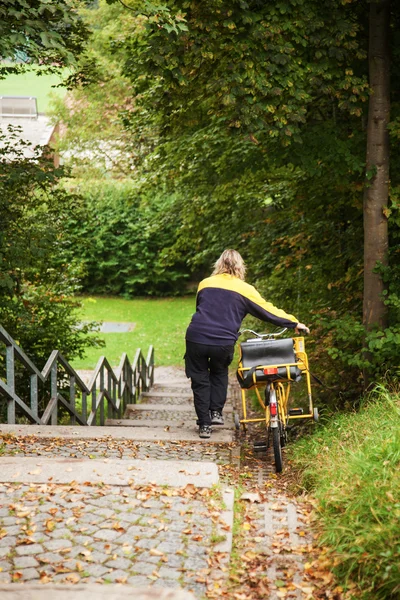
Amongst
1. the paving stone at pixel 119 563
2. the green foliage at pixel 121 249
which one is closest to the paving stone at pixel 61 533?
the paving stone at pixel 119 563

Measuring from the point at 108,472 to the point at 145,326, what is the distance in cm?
1976

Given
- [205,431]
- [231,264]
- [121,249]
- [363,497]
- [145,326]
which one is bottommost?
[145,326]

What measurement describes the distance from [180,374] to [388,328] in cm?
1178

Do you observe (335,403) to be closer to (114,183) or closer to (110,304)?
(110,304)

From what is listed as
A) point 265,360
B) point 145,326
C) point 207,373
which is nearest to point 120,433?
point 207,373

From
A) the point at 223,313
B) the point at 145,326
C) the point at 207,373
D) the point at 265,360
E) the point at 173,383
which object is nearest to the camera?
the point at 265,360

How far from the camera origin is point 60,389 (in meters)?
10.8

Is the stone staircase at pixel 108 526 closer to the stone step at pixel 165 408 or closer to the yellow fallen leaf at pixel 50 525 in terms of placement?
the yellow fallen leaf at pixel 50 525

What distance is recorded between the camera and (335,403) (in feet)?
26.3

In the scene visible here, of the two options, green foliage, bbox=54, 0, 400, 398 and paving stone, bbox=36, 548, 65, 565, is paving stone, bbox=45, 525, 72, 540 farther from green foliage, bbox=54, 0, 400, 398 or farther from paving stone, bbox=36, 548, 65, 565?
green foliage, bbox=54, 0, 400, 398

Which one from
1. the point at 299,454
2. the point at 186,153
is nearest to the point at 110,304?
the point at 186,153

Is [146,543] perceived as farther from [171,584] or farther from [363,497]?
[363,497]

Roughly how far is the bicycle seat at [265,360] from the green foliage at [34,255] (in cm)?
298

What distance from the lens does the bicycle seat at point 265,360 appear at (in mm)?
5953
